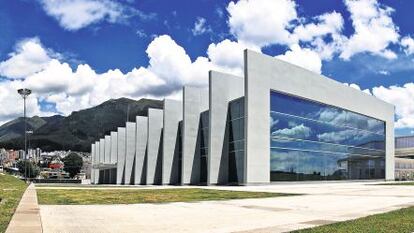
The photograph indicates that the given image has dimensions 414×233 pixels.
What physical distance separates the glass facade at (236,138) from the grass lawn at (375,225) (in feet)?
97.0

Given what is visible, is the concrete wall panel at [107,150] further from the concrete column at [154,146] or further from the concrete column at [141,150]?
the concrete column at [154,146]

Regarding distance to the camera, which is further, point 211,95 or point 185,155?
point 185,155

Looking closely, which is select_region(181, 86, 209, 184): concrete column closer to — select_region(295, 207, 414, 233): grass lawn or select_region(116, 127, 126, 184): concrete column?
select_region(116, 127, 126, 184): concrete column

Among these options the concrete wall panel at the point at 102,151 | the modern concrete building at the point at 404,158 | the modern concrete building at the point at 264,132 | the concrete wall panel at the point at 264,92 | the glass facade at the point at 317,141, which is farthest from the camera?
Answer: the concrete wall panel at the point at 102,151

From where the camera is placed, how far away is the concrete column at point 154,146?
60.9 metres

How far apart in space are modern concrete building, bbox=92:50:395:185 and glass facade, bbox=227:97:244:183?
96 mm

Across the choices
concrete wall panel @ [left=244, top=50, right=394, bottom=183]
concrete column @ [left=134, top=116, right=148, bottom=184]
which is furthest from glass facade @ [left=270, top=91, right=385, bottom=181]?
concrete column @ [left=134, top=116, right=148, bottom=184]

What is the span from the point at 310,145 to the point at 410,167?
60.9 metres

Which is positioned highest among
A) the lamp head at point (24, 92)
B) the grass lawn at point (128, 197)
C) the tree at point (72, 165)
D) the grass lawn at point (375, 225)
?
the lamp head at point (24, 92)

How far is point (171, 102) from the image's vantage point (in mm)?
57188

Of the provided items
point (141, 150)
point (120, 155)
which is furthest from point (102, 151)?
point (141, 150)

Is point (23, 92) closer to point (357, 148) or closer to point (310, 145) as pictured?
point (310, 145)

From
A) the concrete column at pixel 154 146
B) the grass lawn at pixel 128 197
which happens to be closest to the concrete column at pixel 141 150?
the concrete column at pixel 154 146

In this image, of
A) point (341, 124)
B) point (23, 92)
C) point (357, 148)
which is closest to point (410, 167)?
point (357, 148)
